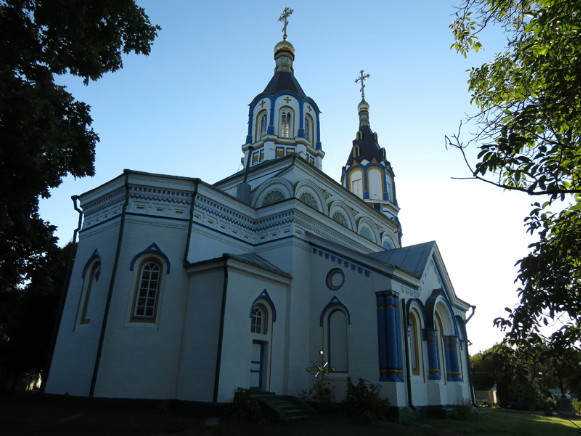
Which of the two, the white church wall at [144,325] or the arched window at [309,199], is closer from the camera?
the white church wall at [144,325]

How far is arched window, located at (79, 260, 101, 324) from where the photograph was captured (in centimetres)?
1262

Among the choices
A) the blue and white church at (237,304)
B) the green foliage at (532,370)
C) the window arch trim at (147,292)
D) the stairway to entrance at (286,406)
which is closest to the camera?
the green foliage at (532,370)

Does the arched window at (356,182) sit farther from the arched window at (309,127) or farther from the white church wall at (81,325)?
the white church wall at (81,325)

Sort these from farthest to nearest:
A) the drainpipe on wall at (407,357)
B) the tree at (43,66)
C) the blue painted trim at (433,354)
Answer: the blue painted trim at (433,354), the drainpipe on wall at (407,357), the tree at (43,66)

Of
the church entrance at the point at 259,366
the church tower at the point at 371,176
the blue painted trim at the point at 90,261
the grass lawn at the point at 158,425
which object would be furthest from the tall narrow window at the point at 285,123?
the grass lawn at the point at 158,425

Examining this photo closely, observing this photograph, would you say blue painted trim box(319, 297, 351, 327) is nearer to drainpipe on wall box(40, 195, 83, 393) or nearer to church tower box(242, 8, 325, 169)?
church tower box(242, 8, 325, 169)

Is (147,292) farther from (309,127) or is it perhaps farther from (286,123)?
(309,127)

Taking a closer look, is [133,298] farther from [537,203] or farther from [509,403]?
[509,403]

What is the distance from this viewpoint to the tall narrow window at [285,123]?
19.7 meters

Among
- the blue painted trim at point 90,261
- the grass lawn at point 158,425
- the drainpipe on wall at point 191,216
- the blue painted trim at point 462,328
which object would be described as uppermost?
the drainpipe on wall at point 191,216

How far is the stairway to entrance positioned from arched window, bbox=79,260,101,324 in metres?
5.66

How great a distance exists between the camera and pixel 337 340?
42.8 ft

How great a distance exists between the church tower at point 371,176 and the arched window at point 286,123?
531cm

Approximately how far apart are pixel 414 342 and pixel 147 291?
27.1 feet
